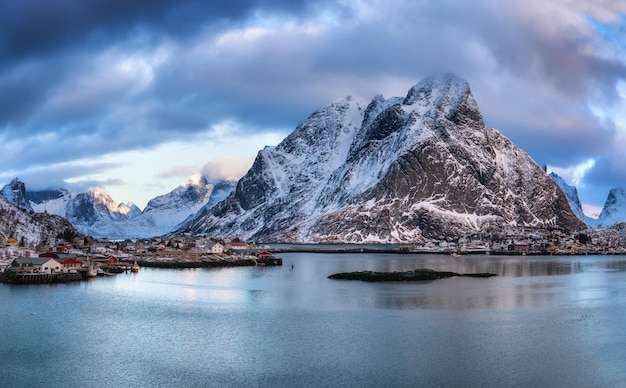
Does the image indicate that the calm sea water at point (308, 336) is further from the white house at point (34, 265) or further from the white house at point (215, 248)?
the white house at point (215, 248)

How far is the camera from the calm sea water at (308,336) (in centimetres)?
4091

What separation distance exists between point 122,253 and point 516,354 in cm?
11328

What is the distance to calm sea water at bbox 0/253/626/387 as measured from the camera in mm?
40906

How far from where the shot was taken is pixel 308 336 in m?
52.6

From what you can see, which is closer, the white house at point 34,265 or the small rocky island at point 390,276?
the white house at point 34,265

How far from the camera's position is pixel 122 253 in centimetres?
14625

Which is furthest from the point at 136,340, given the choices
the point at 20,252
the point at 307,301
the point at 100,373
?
the point at 20,252

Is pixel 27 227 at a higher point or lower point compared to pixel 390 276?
higher

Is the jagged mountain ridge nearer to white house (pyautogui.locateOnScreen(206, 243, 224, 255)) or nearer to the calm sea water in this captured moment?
white house (pyautogui.locateOnScreen(206, 243, 224, 255))

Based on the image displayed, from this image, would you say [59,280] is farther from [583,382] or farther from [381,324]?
[583,382]

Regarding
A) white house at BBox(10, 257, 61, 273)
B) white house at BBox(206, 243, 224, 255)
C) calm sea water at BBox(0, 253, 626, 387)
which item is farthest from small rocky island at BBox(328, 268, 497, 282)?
white house at BBox(206, 243, 224, 255)

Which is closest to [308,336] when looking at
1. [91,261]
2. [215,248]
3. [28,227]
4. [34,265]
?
[34,265]

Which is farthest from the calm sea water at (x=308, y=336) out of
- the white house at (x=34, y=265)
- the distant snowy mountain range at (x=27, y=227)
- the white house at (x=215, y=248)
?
the white house at (x=215, y=248)

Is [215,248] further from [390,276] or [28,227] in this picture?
[390,276]
